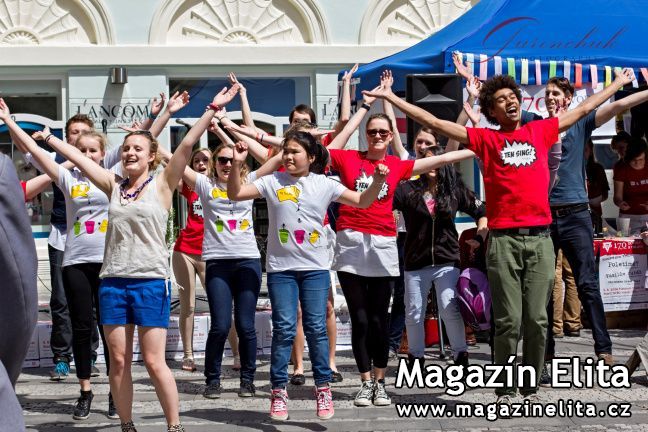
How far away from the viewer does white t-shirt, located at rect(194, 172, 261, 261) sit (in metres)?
7.63

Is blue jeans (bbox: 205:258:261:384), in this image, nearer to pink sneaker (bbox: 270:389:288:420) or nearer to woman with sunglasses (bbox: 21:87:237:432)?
pink sneaker (bbox: 270:389:288:420)

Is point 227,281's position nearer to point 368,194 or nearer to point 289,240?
point 289,240

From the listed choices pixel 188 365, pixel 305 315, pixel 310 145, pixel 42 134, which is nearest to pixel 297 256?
pixel 305 315

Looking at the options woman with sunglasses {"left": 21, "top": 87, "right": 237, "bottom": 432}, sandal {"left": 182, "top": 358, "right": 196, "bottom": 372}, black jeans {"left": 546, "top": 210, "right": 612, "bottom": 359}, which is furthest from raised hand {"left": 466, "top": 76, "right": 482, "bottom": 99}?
sandal {"left": 182, "top": 358, "right": 196, "bottom": 372}

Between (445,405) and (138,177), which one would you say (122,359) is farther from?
(445,405)

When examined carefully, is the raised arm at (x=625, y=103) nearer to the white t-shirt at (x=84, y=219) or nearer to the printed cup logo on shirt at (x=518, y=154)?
the printed cup logo on shirt at (x=518, y=154)

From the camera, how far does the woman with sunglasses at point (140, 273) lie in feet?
19.1

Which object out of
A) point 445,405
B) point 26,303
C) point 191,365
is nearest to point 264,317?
point 191,365

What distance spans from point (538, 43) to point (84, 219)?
5.18 m

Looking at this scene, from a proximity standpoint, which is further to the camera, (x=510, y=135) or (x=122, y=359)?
(x=510, y=135)

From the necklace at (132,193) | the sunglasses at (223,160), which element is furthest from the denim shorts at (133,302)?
the sunglasses at (223,160)

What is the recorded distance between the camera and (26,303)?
7.68ft

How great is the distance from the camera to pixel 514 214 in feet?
21.5

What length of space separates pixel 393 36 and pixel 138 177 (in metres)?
11.6
